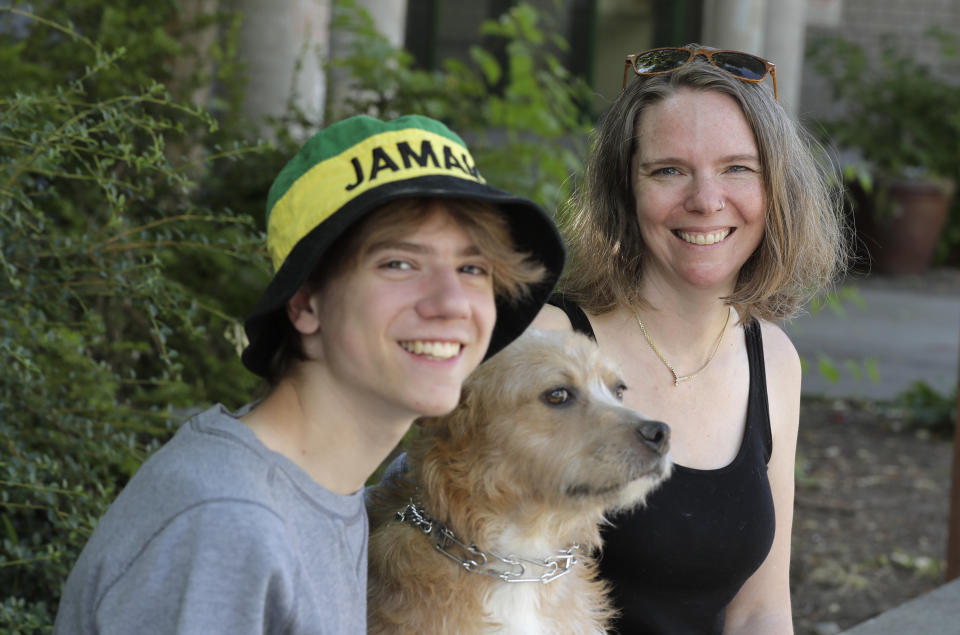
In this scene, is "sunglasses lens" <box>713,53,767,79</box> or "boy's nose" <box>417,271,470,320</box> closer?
"boy's nose" <box>417,271,470,320</box>

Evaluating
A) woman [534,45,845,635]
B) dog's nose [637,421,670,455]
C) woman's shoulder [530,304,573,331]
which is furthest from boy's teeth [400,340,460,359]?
woman [534,45,845,635]

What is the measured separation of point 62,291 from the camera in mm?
3088

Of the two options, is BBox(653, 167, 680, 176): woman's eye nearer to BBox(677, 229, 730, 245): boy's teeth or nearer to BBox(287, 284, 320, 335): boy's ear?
BBox(677, 229, 730, 245): boy's teeth

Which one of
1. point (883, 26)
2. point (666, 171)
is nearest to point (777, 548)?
point (666, 171)

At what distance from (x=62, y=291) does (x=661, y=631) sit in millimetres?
1933

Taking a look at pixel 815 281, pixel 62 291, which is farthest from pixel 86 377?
pixel 815 281

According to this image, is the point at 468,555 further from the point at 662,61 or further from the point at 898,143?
the point at 898,143

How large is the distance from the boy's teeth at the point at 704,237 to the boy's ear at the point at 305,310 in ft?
4.36

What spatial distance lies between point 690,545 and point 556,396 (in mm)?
590

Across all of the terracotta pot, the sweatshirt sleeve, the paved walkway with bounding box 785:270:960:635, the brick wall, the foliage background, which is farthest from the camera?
the brick wall

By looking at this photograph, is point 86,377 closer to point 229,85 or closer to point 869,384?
point 229,85

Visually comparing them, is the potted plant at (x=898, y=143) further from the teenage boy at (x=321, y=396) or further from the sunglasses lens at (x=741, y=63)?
the teenage boy at (x=321, y=396)

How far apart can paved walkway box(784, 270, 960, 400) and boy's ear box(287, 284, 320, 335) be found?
6089mm

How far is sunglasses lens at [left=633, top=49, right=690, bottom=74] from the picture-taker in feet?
9.84
